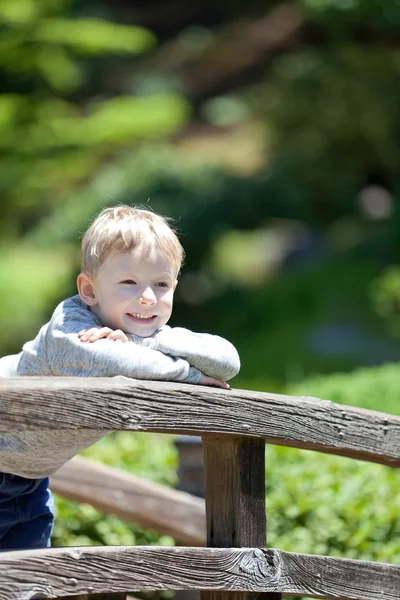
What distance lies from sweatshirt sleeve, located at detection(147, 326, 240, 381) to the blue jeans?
1.76 feet

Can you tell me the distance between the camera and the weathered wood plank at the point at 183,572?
188 centimetres

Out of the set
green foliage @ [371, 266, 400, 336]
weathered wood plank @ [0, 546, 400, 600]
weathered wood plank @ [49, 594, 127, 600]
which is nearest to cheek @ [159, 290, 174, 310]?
weathered wood plank @ [0, 546, 400, 600]

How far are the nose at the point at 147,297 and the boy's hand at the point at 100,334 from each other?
0.31 ft

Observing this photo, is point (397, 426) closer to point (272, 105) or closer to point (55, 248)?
point (55, 248)

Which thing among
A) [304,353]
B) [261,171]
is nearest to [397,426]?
[304,353]

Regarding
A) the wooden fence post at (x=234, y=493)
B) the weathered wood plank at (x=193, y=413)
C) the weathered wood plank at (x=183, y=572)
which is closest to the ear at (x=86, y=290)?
the weathered wood plank at (x=193, y=413)

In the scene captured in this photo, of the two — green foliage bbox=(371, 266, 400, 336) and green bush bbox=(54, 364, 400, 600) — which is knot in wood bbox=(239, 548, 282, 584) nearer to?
green bush bbox=(54, 364, 400, 600)

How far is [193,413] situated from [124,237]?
417 mm

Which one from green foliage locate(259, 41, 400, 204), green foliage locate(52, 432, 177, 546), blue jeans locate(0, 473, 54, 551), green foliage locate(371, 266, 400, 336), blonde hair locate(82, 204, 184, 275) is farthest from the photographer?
green foliage locate(259, 41, 400, 204)

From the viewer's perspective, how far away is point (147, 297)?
2166mm

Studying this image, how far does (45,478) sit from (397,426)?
92 centimetres

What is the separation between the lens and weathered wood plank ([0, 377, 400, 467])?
5.99ft

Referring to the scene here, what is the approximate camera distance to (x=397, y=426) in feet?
8.36

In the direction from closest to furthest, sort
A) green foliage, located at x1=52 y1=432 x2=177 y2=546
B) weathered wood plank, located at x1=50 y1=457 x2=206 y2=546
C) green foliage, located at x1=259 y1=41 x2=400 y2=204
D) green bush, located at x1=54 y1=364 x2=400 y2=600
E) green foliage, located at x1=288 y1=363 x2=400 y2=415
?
weathered wood plank, located at x1=50 y1=457 x2=206 y2=546, green bush, located at x1=54 y1=364 x2=400 y2=600, green foliage, located at x1=52 y1=432 x2=177 y2=546, green foliage, located at x1=288 y1=363 x2=400 y2=415, green foliage, located at x1=259 y1=41 x2=400 y2=204
